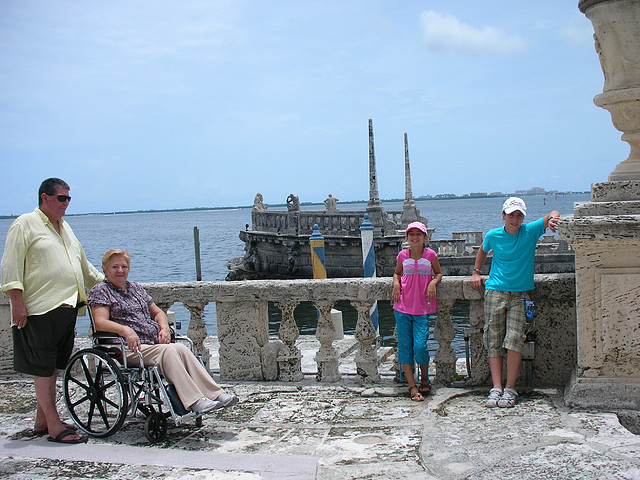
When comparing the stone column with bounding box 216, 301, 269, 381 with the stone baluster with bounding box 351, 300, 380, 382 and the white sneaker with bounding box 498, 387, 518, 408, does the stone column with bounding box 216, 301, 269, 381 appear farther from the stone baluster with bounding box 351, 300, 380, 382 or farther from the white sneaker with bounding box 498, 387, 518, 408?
the white sneaker with bounding box 498, 387, 518, 408

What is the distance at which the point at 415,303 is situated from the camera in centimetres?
502

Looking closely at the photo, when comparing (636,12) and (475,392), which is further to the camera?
(475,392)

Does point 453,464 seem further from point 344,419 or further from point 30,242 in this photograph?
point 30,242

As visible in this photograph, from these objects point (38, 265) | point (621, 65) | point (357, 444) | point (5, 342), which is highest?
point (621, 65)

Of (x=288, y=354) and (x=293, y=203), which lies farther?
(x=293, y=203)

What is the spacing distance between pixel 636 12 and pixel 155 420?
3920 mm

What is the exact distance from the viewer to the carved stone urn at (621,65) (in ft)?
13.7

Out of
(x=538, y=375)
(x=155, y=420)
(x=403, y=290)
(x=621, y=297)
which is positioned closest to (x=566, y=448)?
(x=621, y=297)

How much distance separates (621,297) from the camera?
166 inches

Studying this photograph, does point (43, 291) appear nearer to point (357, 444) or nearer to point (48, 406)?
point (48, 406)

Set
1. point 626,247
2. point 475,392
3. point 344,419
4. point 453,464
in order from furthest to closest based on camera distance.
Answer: point 475,392 → point 344,419 → point 626,247 → point 453,464

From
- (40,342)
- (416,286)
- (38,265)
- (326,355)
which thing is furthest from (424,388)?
(38,265)

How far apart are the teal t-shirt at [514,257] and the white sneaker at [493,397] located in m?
0.71

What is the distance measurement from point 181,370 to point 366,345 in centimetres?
179
